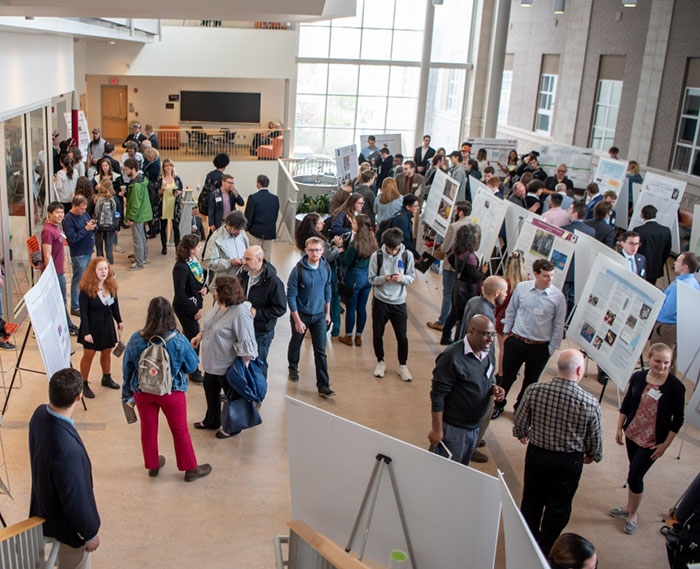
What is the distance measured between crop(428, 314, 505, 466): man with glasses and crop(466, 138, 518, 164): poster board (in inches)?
483

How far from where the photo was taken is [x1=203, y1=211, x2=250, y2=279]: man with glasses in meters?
7.47

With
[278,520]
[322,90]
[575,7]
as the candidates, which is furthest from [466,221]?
[322,90]

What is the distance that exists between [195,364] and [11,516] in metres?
1.66

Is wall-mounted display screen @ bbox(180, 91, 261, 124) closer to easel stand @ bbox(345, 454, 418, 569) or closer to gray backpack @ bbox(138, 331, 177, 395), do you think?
gray backpack @ bbox(138, 331, 177, 395)

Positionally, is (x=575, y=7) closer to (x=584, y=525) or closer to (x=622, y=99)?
(x=622, y=99)

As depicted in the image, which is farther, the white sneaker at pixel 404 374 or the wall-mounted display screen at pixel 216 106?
the wall-mounted display screen at pixel 216 106

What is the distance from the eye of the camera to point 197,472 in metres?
5.73

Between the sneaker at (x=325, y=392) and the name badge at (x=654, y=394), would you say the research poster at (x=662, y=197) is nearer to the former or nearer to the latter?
the sneaker at (x=325, y=392)

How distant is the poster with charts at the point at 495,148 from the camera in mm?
16625

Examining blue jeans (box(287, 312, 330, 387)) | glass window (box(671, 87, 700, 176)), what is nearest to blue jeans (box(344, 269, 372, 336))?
blue jeans (box(287, 312, 330, 387))

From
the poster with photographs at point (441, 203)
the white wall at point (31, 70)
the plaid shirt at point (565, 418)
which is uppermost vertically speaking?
the white wall at point (31, 70)

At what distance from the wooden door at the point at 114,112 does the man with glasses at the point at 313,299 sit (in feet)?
54.7

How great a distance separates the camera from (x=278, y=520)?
5320 millimetres

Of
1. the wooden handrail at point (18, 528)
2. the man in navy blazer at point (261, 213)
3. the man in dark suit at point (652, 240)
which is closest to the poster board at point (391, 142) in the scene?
the man in navy blazer at point (261, 213)
